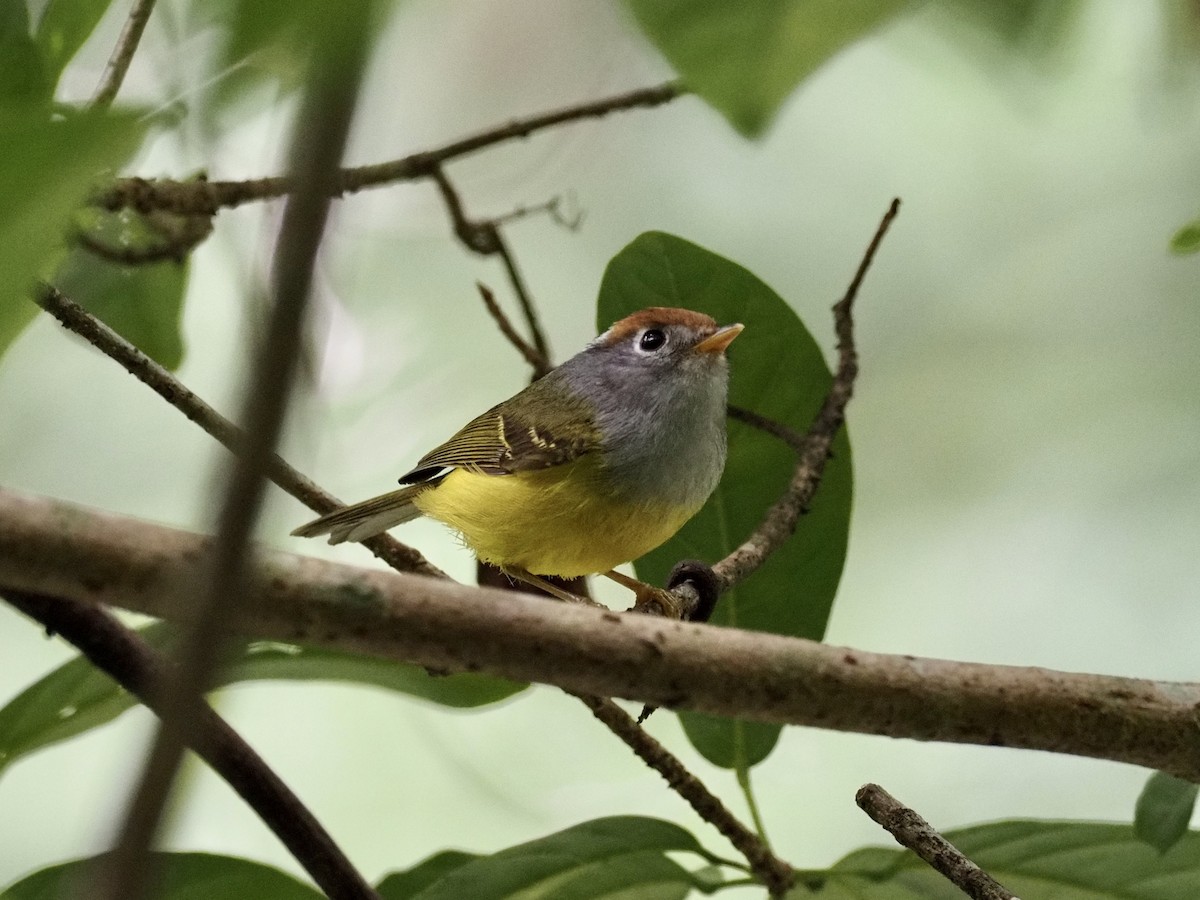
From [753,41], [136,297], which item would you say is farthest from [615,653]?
[136,297]

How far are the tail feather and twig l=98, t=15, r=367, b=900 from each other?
1.22m

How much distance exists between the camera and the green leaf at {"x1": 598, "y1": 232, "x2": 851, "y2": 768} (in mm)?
1479

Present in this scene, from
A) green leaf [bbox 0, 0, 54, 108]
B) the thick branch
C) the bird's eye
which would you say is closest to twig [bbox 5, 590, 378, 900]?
the thick branch

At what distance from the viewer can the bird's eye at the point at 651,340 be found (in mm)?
1709

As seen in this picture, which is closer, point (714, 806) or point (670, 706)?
point (670, 706)

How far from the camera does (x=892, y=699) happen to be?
30.3 inches

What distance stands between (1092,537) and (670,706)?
2.40 metres

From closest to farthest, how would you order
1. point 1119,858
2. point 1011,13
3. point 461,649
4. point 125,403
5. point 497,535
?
point 1011,13
point 461,649
point 1119,858
point 497,535
point 125,403

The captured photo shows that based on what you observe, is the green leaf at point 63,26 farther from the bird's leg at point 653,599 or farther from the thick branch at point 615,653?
the bird's leg at point 653,599

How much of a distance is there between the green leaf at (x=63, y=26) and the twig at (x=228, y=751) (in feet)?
1.96

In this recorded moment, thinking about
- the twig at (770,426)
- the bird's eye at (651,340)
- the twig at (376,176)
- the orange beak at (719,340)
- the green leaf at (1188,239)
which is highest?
the twig at (376,176)

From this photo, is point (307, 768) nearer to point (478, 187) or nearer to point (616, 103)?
point (478, 187)

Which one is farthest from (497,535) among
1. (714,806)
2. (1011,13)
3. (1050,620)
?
(1050,620)

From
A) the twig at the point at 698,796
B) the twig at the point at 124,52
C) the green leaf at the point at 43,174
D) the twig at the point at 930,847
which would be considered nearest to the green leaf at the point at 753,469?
the twig at the point at 698,796
